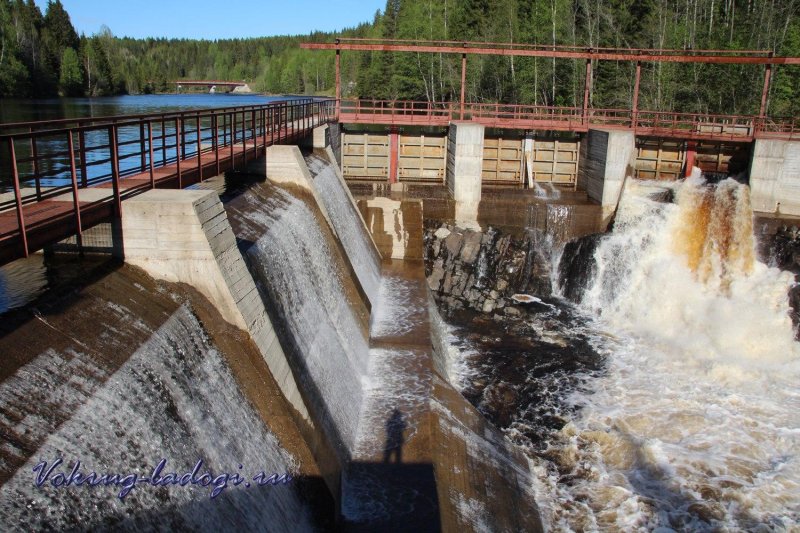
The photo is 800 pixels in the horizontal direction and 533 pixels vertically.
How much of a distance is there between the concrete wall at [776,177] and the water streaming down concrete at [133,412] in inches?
787

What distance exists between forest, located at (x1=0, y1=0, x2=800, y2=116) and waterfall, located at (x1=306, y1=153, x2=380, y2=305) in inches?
883

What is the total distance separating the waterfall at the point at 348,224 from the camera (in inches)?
712

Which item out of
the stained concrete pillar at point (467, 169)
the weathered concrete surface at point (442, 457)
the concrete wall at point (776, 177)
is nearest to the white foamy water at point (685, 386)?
the concrete wall at point (776, 177)

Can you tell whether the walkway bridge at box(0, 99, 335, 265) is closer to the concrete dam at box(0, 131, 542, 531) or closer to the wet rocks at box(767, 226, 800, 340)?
the concrete dam at box(0, 131, 542, 531)

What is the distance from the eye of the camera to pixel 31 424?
523cm

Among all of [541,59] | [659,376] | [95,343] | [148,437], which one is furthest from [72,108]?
[148,437]

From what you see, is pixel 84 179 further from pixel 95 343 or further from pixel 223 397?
pixel 223 397

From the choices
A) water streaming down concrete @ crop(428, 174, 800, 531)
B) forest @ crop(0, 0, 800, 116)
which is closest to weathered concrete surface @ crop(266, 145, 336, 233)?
water streaming down concrete @ crop(428, 174, 800, 531)

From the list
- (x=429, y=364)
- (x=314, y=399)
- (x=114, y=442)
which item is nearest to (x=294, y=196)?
(x=429, y=364)

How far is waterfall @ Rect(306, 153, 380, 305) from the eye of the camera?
1808cm

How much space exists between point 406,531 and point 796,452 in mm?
9001

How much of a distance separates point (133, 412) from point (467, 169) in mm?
19569

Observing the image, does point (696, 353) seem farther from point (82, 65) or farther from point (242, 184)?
point (82, 65)

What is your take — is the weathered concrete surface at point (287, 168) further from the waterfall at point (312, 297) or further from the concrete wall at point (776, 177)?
the concrete wall at point (776, 177)
